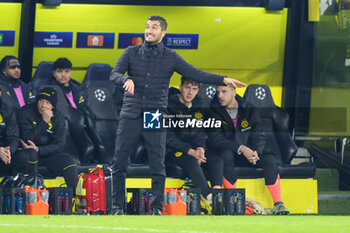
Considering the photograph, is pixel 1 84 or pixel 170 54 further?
pixel 1 84

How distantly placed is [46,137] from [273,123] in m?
2.10

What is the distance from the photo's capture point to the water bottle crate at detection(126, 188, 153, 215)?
912 cm

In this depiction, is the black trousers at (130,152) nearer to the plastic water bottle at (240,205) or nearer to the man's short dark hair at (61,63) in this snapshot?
the plastic water bottle at (240,205)

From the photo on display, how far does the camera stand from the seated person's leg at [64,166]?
9.55 meters

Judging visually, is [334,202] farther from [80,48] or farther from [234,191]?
[80,48]

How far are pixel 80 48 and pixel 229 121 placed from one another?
4.93 ft

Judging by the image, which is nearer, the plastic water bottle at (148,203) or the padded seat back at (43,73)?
the plastic water bottle at (148,203)

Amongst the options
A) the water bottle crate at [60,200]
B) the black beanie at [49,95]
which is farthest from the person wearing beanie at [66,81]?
the water bottle crate at [60,200]

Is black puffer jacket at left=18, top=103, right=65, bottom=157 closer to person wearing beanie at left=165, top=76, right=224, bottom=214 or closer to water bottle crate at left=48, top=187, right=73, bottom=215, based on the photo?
water bottle crate at left=48, top=187, right=73, bottom=215

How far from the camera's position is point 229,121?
10.0m

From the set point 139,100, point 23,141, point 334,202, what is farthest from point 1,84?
point 334,202

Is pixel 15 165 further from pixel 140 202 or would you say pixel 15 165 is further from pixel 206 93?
pixel 206 93
